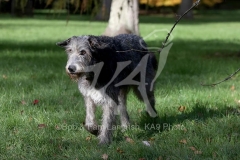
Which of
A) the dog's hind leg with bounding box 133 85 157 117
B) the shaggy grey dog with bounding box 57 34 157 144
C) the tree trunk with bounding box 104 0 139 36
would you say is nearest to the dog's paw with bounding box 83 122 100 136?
the shaggy grey dog with bounding box 57 34 157 144

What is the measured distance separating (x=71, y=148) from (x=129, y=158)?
2.40ft

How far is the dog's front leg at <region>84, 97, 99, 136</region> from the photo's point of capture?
6000 millimetres

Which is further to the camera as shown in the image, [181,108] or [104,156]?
[181,108]

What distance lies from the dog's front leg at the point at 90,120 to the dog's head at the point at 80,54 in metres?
0.43

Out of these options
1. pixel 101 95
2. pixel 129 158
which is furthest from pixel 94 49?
pixel 129 158

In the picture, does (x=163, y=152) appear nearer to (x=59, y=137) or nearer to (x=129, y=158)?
(x=129, y=158)

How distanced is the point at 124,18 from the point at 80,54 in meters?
12.4

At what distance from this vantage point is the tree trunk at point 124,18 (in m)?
18.0

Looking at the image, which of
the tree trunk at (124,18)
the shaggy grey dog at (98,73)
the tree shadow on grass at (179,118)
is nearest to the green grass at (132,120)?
the tree shadow on grass at (179,118)

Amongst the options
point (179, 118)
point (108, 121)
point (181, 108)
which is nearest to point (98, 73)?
point (108, 121)

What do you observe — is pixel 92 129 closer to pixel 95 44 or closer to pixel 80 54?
pixel 80 54

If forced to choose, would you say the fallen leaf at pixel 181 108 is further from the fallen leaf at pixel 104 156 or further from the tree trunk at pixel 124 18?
the tree trunk at pixel 124 18

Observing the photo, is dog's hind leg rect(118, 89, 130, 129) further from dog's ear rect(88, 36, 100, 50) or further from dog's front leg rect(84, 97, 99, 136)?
dog's ear rect(88, 36, 100, 50)

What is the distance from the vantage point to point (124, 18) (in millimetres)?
18109
